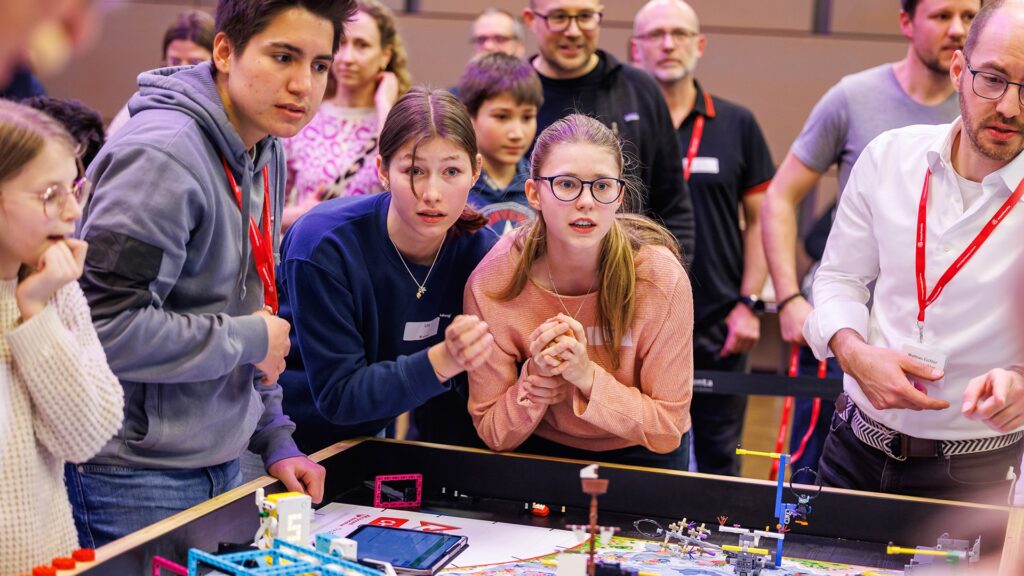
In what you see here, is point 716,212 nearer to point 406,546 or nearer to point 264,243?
point 264,243

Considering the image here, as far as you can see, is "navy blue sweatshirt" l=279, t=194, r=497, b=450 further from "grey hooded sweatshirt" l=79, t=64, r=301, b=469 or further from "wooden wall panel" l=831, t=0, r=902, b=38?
"wooden wall panel" l=831, t=0, r=902, b=38

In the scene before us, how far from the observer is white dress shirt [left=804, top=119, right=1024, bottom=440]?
185 centimetres

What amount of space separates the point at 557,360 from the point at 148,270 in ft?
2.41

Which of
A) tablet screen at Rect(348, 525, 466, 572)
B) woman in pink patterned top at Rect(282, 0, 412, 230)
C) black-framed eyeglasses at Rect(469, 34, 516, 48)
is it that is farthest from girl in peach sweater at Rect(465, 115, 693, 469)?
black-framed eyeglasses at Rect(469, 34, 516, 48)

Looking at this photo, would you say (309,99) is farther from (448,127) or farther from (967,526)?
(967,526)

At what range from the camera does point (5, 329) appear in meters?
1.22

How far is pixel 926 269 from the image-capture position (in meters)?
1.90

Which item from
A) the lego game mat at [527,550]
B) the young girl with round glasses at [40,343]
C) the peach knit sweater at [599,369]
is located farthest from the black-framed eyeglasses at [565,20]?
the young girl with round glasses at [40,343]

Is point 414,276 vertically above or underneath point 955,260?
underneath

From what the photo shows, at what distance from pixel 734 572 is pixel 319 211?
109cm

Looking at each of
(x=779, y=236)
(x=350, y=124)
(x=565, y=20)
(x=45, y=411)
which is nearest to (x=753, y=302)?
(x=779, y=236)

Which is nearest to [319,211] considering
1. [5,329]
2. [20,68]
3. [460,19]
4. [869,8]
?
[5,329]

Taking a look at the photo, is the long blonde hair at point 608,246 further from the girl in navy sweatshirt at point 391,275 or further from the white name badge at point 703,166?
the white name badge at point 703,166

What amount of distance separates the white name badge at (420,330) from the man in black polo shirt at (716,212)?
1471 mm
